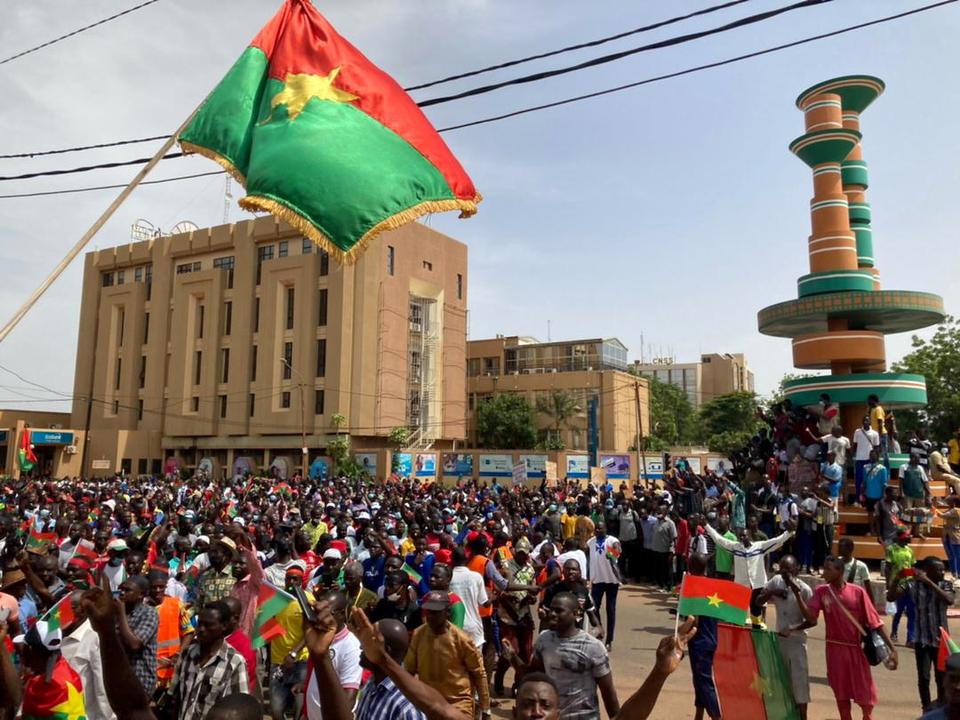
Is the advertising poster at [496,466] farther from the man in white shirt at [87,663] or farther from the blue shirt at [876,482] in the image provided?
the man in white shirt at [87,663]

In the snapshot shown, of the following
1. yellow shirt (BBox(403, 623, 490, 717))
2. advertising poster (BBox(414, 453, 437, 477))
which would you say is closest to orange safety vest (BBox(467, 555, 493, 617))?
yellow shirt (BBox(403, 623, 490, 717))

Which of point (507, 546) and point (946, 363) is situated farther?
point (946, 363)

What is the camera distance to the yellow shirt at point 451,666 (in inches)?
189

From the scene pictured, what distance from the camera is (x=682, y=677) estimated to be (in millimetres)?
8180

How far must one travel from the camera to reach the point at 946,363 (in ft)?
131

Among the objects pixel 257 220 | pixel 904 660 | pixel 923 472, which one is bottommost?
pixel 904 660

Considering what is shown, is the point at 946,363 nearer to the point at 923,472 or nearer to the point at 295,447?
the point at 923,472

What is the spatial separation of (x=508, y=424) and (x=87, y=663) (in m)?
50.7

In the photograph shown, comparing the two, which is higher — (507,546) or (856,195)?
(856,195)

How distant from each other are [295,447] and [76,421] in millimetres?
21566

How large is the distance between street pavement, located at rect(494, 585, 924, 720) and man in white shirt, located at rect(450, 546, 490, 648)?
1.00 metres

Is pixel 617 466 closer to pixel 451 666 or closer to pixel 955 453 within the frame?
pixel 955 453

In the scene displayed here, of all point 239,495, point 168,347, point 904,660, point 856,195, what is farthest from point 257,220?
point 904,660

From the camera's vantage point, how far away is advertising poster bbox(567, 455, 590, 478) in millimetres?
37625
